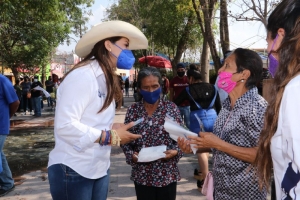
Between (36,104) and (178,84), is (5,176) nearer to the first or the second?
(178,84)

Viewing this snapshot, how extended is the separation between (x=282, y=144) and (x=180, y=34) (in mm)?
20343

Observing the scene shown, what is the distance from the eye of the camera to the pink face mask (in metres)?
2.33

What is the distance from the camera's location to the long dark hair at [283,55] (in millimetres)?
1145

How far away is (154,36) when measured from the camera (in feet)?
73.0

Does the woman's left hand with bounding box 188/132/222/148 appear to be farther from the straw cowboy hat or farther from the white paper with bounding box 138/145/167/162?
the straw cowboy hat

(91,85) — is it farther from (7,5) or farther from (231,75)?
(7,5)

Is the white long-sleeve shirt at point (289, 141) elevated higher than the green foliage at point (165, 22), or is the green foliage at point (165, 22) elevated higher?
the green foliage at point (165, 22)

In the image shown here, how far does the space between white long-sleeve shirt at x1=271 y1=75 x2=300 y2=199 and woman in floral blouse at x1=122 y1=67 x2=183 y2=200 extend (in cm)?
161

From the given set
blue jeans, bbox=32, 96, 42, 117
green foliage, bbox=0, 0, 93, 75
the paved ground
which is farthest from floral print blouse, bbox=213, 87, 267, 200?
blue jeans, bbox=32, 96, 42, 117

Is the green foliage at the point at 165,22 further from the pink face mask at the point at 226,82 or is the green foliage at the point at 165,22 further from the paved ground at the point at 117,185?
the pink face mask at the point at 226,82

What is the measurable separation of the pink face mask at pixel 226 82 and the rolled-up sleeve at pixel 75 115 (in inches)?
37.5

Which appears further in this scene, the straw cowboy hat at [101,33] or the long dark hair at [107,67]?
the straw cowboy hat at [101,33]

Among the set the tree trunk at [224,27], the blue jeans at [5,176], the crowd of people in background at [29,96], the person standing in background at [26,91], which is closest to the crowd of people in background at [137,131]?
the blue jeans at [5,176]

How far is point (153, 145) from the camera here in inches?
108
